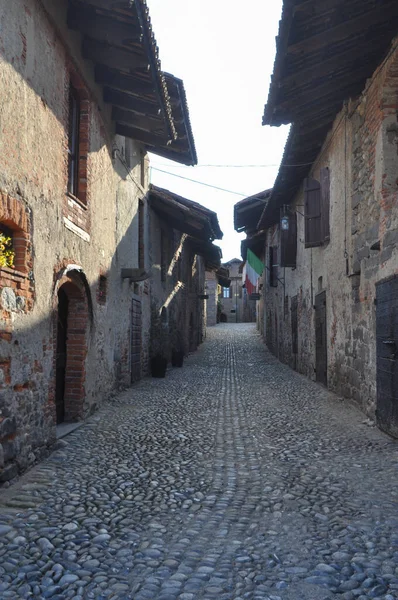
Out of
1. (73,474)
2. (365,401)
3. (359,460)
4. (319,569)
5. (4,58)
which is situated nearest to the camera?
(319,569)

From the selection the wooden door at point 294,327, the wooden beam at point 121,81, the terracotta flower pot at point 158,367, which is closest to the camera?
the wooden beam at point 121,81

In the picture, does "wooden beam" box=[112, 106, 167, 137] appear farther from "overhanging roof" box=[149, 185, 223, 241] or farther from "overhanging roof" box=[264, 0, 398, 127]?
"overhanging roof" box=[149, 185, 223, 241]

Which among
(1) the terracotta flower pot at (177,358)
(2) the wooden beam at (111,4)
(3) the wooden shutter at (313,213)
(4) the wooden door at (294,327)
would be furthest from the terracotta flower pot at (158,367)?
(2) the wooden beam at (111,4)

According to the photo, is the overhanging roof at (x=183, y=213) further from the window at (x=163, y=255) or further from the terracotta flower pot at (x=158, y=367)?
the terracotta flower pot at (x=158, y=367)

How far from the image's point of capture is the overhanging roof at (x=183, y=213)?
12.3 meters

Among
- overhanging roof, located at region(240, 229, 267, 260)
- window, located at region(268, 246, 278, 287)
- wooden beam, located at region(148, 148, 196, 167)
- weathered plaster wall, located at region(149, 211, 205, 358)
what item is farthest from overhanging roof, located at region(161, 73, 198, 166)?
overhanging roof, located at region(240, 229, 267, 260)

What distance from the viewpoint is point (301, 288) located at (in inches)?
479

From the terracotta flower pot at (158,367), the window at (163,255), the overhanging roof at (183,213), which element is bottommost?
the terracotta flower pot at (158,367)

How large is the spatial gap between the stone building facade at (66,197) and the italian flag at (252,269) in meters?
8.96

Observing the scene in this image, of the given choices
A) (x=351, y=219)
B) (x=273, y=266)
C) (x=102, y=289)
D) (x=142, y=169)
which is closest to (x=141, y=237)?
(x=142, y=169)

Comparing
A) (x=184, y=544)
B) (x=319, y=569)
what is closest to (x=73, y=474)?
(x=184, y=544)

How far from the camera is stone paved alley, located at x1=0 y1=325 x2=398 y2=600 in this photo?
2.49 m

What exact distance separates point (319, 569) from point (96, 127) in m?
6.44

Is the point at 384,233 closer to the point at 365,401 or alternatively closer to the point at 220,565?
Result: the point at 365,401
